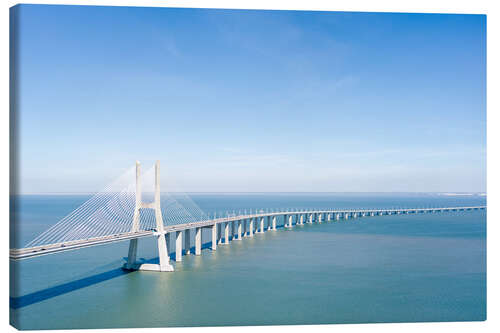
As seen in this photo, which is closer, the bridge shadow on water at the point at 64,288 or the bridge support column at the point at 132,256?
the bridge shadow on water at the point at 64,288

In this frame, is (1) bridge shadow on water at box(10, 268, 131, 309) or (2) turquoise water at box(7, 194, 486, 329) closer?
(2) turquoise water at box(7, 194, 486, 329)

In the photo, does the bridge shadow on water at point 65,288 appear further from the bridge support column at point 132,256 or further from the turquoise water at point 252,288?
the bridge support column at point 132,256

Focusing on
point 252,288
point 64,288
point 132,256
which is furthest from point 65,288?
point 252,288

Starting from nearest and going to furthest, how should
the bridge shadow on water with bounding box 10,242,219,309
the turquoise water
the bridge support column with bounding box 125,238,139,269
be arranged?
the turquoise water
the bridge shadow on water with bounding box 10,242,219,309
the bridge support column with bounding box 125,238,139,269

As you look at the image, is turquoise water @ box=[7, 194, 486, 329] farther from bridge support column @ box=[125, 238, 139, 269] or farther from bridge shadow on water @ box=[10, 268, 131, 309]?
bridge support column @ box=[125, 238, 139, 269]

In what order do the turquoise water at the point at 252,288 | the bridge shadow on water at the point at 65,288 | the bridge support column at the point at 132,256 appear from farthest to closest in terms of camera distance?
the bridge support column at the point at 132,256 < the bridge shadow on water at the point at 65,288 < the turquoise water at the point at 252,288

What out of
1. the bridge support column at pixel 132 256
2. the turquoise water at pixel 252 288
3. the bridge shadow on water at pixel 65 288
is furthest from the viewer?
the bridge support column at pixel 132 256

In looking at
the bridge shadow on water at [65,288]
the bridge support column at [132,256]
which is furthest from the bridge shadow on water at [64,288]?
the bridge support column at [132,256]

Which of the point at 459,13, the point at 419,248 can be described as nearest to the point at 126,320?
the point at 459,13

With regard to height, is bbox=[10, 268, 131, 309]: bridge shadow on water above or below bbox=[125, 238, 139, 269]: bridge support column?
below

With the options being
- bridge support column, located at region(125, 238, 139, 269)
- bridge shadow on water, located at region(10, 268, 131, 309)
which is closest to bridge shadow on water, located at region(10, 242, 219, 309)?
bridge shadow on water, located at region(10, 268, 131, 309)

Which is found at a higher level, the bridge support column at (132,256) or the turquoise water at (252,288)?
the bridge support column at (132,256)

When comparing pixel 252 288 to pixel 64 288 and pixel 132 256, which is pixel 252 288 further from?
pixel 64 288
